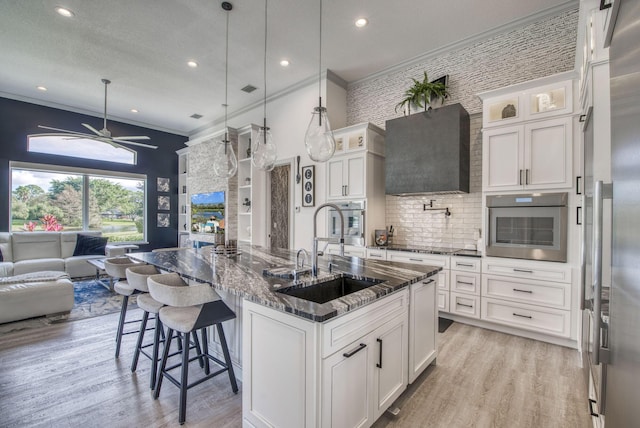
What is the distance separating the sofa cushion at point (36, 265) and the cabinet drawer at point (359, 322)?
6.34 m

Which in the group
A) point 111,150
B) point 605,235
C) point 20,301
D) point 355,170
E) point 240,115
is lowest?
point 20,301

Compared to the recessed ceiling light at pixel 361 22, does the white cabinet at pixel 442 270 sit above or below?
below

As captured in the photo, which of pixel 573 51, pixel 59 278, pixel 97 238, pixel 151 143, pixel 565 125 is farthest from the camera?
pixel 151 143

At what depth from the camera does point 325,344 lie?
4.36ft

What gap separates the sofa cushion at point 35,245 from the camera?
545cm

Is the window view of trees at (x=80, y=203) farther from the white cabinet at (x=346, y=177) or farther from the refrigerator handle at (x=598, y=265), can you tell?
the refrigerator handle at (x=598, y=265)

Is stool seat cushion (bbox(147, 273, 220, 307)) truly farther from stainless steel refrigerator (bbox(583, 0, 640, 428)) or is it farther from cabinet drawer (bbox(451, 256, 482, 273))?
cabinet drawer (bbox(451, 256, 482, 273))

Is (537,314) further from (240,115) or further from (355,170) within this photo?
(240,115)

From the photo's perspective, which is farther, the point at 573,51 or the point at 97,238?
the point at 97,238

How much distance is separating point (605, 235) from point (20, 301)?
5584 millimetres

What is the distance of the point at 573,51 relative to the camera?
130 inches

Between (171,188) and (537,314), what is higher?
(171,188)

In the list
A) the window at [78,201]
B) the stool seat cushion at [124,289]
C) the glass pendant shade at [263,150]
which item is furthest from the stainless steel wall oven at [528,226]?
the window at [78,201]

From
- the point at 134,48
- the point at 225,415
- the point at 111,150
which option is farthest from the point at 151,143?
the point at 225,415
